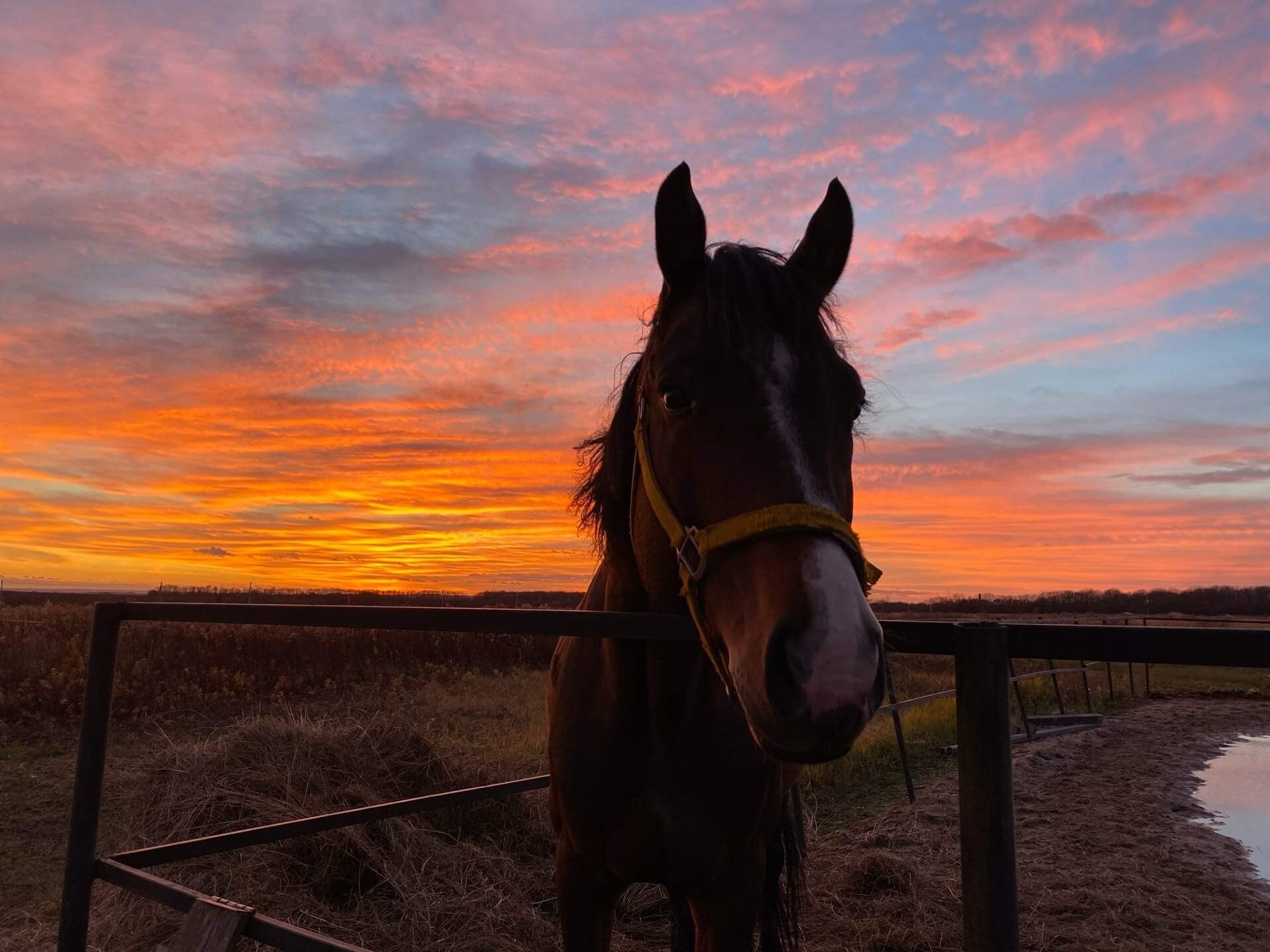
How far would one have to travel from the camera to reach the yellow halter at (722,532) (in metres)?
1.47

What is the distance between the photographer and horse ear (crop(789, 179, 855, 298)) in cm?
227

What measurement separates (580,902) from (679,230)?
236 centimetres

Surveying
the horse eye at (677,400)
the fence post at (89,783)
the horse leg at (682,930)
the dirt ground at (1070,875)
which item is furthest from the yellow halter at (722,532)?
the dirt ground at (1070,875)

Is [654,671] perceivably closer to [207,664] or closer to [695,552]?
[695,552]

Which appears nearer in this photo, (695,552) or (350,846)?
(695,552)

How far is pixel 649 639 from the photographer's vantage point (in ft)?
6.82

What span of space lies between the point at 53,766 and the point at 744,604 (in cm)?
1151

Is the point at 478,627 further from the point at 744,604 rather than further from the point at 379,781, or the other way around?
the point at 379,781

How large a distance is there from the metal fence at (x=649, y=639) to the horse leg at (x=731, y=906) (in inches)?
40.8

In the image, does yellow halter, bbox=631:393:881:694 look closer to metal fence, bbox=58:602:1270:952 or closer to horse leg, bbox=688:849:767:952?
metal fence, bbox=58:602:1270:952

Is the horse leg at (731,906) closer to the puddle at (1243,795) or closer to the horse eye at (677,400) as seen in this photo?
the horse eye at (677,400)

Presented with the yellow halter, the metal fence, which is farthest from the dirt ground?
the yellow halter

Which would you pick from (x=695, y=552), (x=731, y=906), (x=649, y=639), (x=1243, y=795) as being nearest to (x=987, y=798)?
(x=695, y=552)

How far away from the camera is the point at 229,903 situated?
2.33 metres
